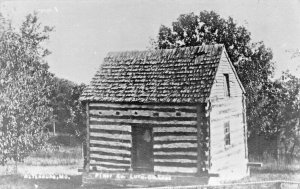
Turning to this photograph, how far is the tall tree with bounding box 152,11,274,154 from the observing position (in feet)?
65.3

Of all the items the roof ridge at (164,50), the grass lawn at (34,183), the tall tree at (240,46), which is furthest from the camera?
the tall tree at (240,46)

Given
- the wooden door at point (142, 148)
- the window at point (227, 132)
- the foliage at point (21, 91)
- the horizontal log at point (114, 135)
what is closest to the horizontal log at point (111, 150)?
the wooden door at point (142, 148)

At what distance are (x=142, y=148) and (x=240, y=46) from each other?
784 centimetres

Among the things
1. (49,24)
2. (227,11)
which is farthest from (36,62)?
(227,11)

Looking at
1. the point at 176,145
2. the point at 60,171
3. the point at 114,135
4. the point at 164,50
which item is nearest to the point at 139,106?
the point at 114,135

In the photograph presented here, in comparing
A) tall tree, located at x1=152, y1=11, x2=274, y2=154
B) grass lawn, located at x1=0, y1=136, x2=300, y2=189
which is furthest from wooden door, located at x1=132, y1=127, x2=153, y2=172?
tall tree, located at x1=152, y1=11, x2=274, y2=154

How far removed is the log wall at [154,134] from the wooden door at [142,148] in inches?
9.6

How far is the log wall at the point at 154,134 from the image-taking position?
16469 millimetres

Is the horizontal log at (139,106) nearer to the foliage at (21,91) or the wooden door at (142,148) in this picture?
the wooden door at (142,148)

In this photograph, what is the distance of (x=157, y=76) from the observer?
17.7m

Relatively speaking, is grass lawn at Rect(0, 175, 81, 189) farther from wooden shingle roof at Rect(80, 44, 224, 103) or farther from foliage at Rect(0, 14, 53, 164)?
wooden shingle roof at Rect(80, 44, 224, 103)

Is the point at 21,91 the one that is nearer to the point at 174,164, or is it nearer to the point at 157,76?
the point at 157,76

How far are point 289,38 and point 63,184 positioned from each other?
10.6m

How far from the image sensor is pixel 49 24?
52.9ft
